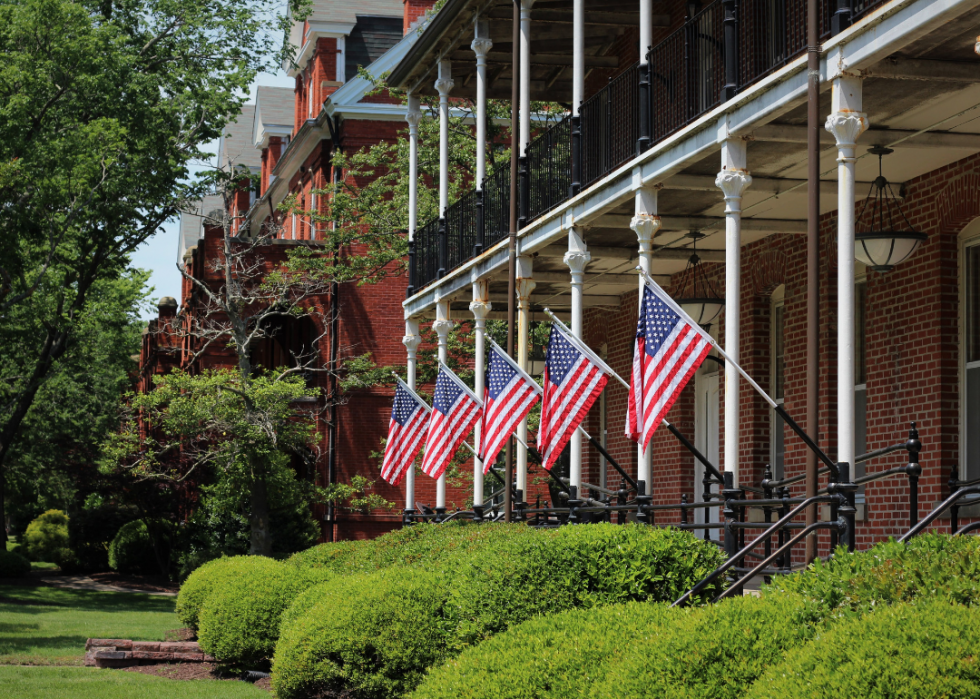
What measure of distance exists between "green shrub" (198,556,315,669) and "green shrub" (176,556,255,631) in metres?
0.73

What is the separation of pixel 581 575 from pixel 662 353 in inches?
87.2

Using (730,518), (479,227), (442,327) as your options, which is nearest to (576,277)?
(479,227)

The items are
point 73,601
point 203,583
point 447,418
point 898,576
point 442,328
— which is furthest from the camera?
point 73,601

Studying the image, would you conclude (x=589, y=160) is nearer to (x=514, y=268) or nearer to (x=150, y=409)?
(x=514, y=268)

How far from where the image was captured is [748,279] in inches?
677

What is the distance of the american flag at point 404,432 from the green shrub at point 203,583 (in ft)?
9.48

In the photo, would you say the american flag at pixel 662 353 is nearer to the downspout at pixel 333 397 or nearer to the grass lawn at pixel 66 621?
the grass lawn at pixel 66 621

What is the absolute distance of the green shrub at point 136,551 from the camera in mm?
38156

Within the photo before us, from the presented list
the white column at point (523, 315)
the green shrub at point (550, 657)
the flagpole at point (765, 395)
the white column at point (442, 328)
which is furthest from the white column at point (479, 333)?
the green shrub at point (550, 657)

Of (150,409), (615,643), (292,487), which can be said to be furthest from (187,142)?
(615,643)

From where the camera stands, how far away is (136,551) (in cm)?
3856

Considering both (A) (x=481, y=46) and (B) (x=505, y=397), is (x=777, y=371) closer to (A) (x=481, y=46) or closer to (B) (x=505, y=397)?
(B) (x=505, y=397)

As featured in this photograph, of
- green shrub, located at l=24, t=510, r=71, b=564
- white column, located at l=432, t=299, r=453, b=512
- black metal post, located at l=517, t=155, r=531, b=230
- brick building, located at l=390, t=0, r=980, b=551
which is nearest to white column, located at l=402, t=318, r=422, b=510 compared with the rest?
white column, located at l=432, t=299, r=453, b=512

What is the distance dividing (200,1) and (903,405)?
25073mm
